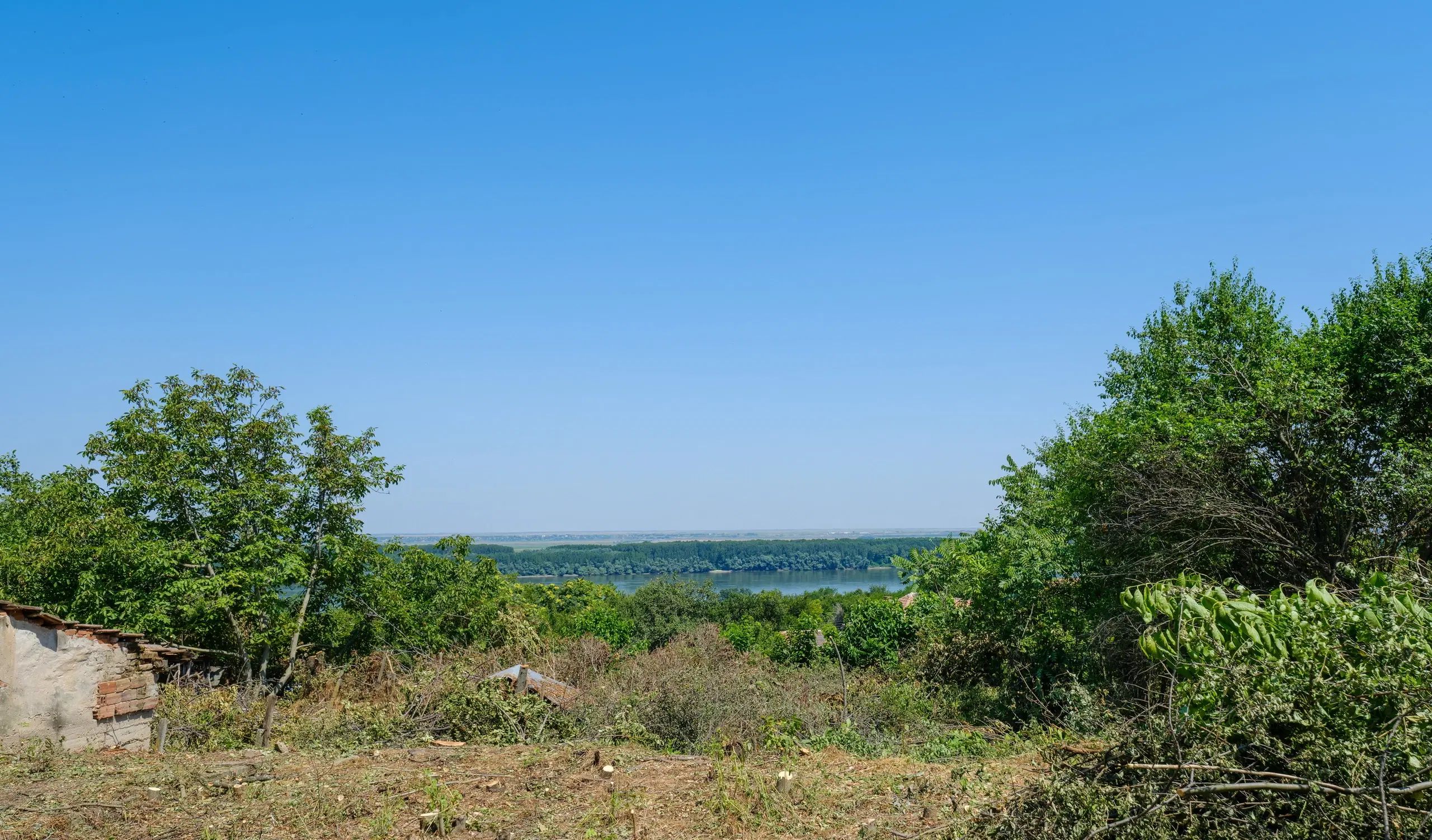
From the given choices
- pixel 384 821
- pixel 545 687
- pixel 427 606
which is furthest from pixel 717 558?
Answer: pixel 384 821

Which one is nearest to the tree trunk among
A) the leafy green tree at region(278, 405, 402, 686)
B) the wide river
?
the leafy green tree at region(278, 405, 402, 686)

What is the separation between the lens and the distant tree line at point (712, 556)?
12188 cm

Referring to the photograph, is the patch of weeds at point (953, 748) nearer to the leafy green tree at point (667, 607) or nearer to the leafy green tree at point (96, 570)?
the leafy green tree at point (96, 570)

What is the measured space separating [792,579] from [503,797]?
12517cm

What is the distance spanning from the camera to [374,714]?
35.3ft

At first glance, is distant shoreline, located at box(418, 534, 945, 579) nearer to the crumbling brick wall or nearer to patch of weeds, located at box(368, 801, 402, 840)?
the crumbling brick wall

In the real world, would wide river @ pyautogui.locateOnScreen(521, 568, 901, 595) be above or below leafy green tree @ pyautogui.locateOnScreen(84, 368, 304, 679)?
below

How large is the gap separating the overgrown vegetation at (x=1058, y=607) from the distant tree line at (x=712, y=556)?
95.2 m

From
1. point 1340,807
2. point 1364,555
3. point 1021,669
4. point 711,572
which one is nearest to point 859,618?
point 1021,669

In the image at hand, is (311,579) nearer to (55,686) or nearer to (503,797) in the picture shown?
(55,686)

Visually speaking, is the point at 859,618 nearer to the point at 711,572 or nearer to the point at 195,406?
the point at 195,406

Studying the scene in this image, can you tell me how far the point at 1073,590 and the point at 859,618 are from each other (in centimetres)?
812

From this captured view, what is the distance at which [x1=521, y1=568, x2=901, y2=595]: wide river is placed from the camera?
101 meters

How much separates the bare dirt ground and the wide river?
83.7m
